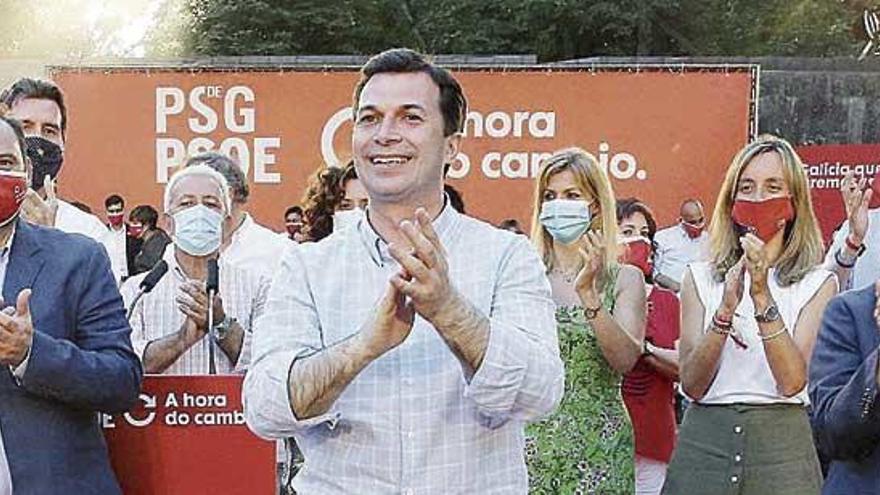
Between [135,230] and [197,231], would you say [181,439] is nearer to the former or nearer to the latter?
[197,231]

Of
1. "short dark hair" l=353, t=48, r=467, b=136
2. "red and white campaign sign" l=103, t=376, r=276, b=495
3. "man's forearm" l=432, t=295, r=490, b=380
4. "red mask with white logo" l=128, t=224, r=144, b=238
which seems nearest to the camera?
"man's forearm" l=432, t=295, r=490, b=380

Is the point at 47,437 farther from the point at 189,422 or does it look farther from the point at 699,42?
the point at 699,42

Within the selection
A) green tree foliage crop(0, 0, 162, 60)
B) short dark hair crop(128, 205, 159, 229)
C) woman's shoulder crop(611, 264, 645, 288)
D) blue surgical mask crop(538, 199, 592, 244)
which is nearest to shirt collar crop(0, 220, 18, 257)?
blue surgical mask crop(538, 199, 592, 244)

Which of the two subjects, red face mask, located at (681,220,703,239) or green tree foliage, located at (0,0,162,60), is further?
green tree foliage, located at (0,0,162,60)

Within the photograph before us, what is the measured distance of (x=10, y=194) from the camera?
3.40 meters

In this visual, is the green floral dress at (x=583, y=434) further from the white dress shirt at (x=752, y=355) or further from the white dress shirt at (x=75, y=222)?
the white dress shirt at (x=75, y=222)

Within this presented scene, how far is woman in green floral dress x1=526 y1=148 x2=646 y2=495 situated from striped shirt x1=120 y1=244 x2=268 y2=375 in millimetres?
1002

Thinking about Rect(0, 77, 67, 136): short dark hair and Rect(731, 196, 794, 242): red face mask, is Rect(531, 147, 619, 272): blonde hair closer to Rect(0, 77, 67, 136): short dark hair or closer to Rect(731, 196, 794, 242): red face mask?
Rect(731, 196, 794, 242): red face mask

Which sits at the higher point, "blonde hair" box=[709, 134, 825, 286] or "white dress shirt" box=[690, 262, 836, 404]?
"blonde hair" box=[709, 134, 825, 286]

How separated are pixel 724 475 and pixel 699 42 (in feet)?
72.9

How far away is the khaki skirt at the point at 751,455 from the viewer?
4.10 m

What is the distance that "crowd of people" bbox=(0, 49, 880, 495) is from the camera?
263 centimetres

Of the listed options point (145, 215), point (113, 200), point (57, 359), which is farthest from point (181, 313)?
point (113, 200)

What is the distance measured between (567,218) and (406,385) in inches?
79.7
